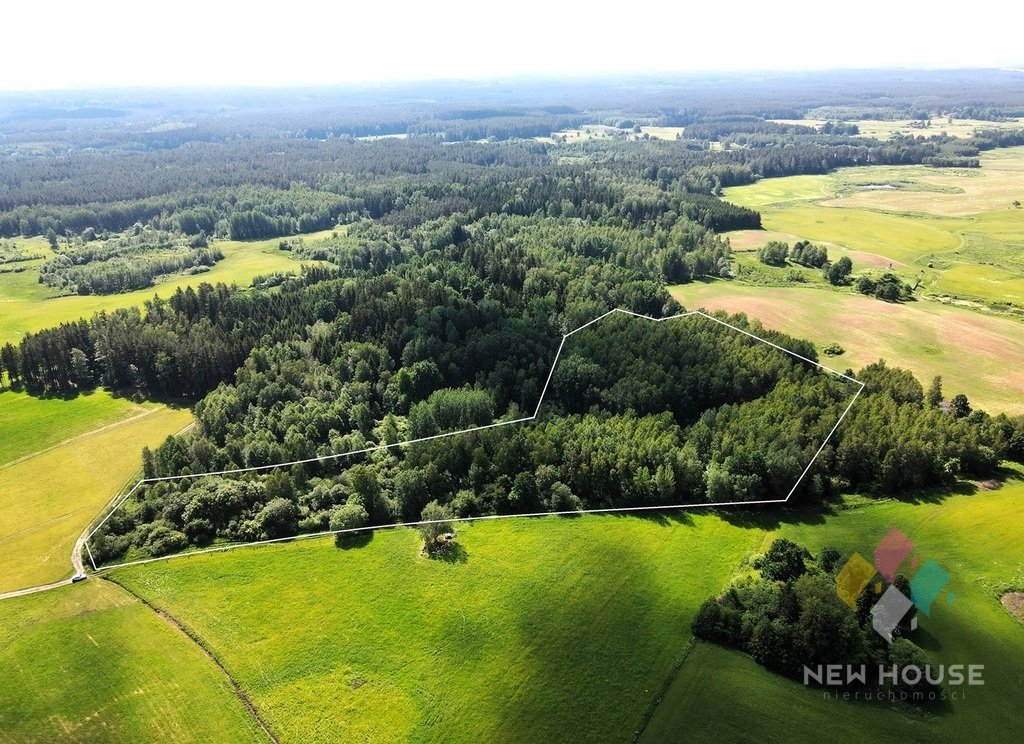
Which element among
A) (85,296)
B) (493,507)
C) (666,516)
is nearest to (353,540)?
(493,507)

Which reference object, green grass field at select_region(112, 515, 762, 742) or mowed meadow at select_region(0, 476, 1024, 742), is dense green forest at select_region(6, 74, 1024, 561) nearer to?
mowed meadow at select_region(0, 476, 1024, 742)

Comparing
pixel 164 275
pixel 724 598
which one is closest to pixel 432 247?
pixel 164 275

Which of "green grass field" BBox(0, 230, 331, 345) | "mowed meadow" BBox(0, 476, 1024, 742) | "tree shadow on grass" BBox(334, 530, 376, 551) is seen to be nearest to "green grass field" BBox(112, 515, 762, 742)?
"mowed meadow" BBox(0, 476, 1024, 742)

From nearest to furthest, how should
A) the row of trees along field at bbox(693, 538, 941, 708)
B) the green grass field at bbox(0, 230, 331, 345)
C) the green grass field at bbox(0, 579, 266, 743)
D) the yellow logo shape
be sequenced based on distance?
the row of trees along field at bbox(693, 538, 941, 708) < the green grass field at bbox(0, 579, 266, 743) < the yellow logo shape < the green grass field at bbox(0, 230, 331, 345)

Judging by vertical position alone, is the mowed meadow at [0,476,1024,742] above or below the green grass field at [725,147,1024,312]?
below

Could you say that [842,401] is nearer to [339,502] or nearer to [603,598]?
[603,598]
